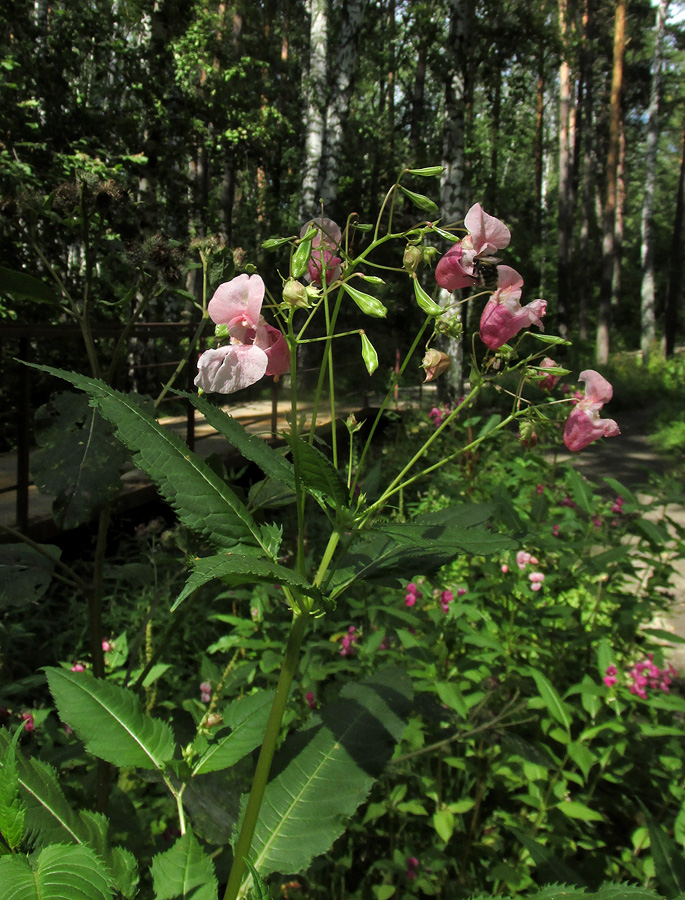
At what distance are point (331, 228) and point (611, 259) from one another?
20.9 meters

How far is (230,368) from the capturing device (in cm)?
90

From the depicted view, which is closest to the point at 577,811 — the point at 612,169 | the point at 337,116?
the point at 337,116

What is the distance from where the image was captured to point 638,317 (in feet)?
117

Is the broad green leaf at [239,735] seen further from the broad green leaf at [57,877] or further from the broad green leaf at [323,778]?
the broad green leaf at [57,877]

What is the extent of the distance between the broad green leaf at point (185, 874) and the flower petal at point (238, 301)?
688 millimetres

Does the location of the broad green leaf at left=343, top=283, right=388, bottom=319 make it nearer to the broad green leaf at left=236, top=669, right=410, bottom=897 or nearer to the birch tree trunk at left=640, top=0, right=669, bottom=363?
the broad green leaf at left=236, top=669, right=410, bottom=897

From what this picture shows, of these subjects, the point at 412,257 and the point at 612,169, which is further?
the point at 612,169

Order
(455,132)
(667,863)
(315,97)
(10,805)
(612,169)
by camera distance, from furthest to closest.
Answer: (612,169) < (315,97) < (455,132) < (667,863) < (10,805)

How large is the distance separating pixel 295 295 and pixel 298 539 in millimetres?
305

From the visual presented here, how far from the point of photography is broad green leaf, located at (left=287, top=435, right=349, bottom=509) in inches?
29.3

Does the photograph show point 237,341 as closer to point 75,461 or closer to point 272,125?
point 75,461

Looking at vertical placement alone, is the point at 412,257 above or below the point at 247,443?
above

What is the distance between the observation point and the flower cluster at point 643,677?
2.11 meters

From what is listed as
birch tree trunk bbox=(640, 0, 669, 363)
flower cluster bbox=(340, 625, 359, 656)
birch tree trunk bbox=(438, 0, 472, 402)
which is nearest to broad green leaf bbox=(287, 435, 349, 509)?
flower cluster bbox=(340, 625, 359, 656)
